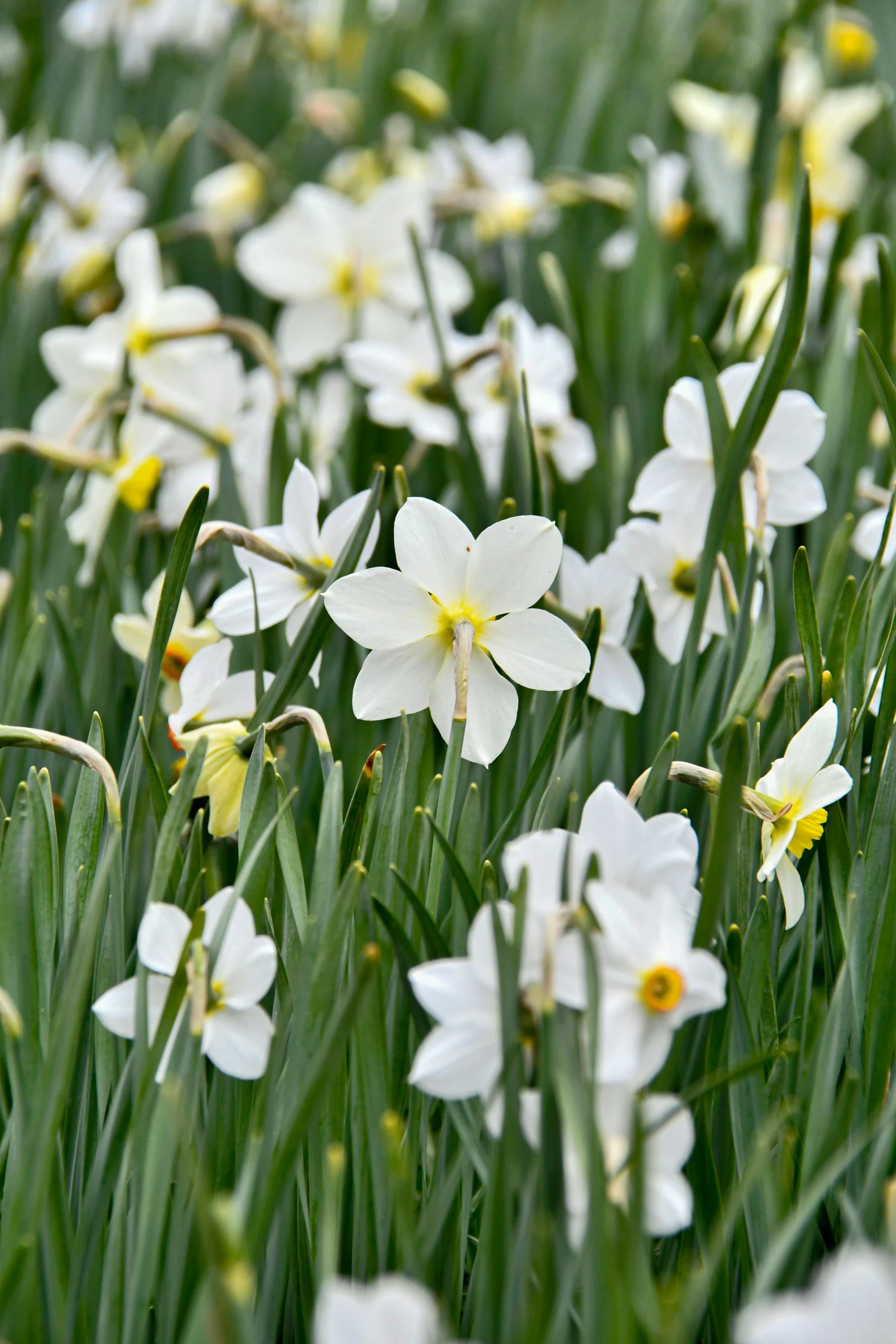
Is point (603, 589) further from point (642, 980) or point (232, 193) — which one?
point (232, 193)

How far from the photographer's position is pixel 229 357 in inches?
55.3

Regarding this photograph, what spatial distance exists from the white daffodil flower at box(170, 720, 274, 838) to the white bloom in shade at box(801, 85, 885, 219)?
4.96 ft

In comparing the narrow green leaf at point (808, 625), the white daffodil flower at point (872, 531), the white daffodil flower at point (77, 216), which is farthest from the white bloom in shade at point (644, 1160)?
the white daffodil flower at point (77, 216)

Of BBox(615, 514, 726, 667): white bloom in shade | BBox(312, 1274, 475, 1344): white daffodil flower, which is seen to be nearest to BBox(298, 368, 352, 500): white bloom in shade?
BBox(615, 514, 726, 667): white bloom in shade

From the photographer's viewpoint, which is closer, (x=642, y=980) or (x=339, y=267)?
(x=642, y=980)

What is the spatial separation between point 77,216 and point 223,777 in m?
1.48

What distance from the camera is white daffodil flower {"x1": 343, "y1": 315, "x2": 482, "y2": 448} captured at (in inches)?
53.3

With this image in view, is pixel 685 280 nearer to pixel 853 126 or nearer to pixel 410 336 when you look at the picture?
pixel 410 336

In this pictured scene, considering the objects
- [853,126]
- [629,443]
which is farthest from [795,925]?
[853,126]

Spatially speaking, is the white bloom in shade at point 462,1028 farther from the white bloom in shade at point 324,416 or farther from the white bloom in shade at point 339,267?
the white bloom in shade at point 339,267

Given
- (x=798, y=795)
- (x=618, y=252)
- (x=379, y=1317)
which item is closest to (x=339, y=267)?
(x=618, y=252)

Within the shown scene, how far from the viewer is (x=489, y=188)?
77.5 inches

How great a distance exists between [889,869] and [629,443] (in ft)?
2.78

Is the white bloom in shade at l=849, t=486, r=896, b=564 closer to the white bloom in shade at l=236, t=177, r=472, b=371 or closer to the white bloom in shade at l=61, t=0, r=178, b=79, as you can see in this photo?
the white bloom in shade at l=236, t=177, r=472, b=371
